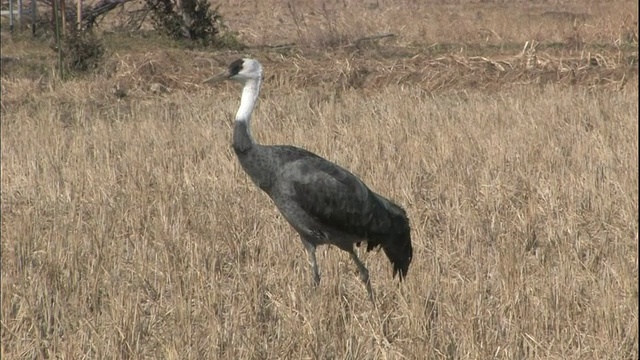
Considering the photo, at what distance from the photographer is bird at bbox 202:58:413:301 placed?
5.59 m

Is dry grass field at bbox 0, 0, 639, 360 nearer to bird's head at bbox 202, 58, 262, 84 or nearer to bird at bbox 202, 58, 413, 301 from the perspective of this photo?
bird at bbox 202, 58, 413, 301

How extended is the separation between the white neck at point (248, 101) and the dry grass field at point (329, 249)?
872 millimetres

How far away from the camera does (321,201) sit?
5613mm

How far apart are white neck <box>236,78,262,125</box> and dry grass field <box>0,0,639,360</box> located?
0.87 m

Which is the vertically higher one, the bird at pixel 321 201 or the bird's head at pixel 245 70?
the bird's head at pixel 245 70

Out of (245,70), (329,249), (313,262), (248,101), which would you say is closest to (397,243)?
(313,262)

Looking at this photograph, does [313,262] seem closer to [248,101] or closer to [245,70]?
[248,101]

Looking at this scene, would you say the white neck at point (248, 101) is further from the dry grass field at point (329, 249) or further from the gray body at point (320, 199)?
the dry grass field at point (329, 249)

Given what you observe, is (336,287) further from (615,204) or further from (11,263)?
(615,204)

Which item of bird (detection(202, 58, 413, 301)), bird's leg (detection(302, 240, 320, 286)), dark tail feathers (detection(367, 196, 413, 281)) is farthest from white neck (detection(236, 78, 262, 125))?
dark tail feathers (detection(367, 196, 413, 281))

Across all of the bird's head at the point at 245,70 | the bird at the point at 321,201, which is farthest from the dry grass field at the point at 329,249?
the bird's head at the point at 245,70

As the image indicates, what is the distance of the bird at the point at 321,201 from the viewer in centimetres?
559

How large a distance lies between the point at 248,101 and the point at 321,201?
0.82 meters

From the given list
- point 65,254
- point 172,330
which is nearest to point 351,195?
point 172,330
